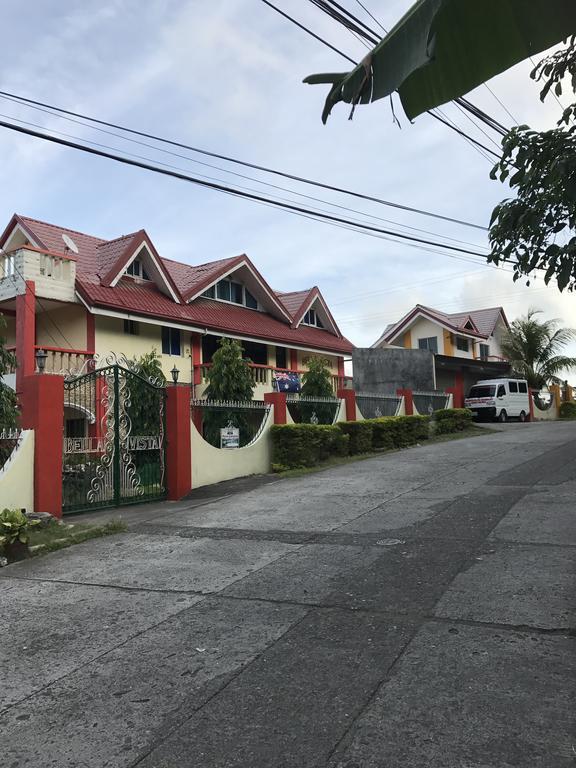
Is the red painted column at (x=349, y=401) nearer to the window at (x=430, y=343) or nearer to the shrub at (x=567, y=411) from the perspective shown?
the shrub at (x=567, y=411)

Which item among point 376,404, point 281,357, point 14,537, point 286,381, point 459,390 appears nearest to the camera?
point 14,537

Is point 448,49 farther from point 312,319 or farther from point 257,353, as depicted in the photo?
point 312,319

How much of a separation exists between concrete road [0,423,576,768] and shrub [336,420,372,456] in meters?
7.98

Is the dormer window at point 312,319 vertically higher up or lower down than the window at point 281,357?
higher up

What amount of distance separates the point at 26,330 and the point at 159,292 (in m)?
5.16

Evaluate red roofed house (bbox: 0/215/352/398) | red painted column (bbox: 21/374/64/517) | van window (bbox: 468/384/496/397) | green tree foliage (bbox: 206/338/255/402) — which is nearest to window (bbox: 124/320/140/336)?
red roofed house (bbox: 0/215/352/398)

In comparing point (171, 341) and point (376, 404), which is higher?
point (171, 341)

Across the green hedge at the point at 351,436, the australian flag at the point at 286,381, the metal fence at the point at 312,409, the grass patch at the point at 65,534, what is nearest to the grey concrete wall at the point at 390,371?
the australian flag at the point at 286,381

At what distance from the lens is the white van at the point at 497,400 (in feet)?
91.0

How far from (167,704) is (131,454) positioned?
297 inches

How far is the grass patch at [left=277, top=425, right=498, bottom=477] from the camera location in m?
13.7

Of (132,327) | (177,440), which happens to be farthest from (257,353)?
(177,440)

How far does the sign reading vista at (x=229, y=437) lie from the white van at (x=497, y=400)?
16.4m

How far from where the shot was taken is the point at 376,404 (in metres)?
19.3
